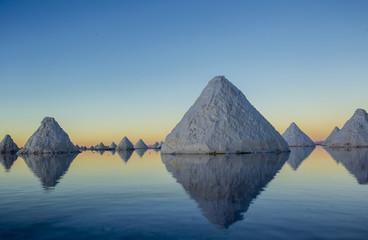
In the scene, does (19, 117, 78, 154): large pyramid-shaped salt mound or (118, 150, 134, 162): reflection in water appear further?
(19, 117, 78, 154): large pyramid-shaped salt mound

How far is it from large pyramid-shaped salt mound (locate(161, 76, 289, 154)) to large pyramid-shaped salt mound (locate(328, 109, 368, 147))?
39492 millimetres

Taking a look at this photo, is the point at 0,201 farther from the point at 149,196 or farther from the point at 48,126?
the point at 48,126

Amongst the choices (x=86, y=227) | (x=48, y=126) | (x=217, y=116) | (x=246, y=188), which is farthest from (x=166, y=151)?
(x=48, y=126)

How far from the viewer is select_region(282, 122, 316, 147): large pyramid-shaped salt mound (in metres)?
94.1

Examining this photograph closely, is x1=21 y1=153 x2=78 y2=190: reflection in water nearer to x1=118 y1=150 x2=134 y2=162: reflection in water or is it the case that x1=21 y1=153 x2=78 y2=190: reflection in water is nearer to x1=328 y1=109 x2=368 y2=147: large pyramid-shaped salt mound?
x1=118 y1=150 x2=134 y2=162: reflection in water

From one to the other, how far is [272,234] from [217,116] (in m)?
35.1

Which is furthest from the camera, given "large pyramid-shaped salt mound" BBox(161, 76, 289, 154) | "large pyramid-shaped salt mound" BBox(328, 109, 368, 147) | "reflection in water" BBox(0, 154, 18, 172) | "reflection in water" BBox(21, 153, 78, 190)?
"large pyramid-shaped salt mound" BBox(328, 109, 368, 147)

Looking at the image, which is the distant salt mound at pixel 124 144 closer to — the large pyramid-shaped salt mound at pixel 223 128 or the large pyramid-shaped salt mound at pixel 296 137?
the large pyramid-shaped salt mound at pixel 296 137

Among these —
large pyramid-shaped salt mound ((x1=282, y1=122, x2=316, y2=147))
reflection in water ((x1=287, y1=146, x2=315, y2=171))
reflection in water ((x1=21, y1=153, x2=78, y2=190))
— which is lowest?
reflection in water ((x1=287, y1=146, x2=315, y2=171))

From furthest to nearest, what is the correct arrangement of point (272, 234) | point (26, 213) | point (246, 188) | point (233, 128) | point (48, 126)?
point (48, 126)
point (233, 128)
point (246, 188)
point (26, 213)
point (272, 234)

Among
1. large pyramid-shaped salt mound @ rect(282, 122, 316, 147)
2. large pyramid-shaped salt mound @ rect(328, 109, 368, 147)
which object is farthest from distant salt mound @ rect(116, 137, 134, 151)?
large pyramid-shaped salt mound @ rect(328, 109, 368, 147)

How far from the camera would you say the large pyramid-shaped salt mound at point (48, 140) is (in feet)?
229

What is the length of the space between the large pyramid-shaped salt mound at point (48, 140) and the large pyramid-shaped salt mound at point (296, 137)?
217 ft

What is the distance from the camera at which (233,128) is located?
3853 centimetres
